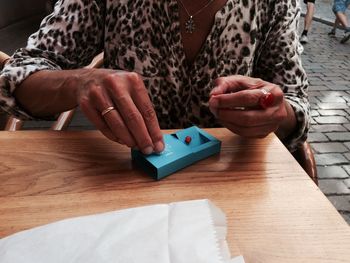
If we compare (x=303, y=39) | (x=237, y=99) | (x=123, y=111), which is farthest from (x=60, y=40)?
(x=303, y=39)

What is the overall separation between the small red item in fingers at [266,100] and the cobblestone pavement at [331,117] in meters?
1.52

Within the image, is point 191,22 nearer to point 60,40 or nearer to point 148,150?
point 60,40

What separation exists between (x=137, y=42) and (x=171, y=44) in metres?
0.10

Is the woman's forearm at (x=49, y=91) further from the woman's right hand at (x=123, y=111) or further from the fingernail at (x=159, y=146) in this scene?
the fingernail at (x=159, y=146)

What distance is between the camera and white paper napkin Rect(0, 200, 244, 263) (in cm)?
40

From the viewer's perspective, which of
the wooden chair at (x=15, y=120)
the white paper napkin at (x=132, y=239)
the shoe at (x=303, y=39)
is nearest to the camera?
the white paper napkin at (x=132, y=239)

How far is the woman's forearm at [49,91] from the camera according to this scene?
2.65ft

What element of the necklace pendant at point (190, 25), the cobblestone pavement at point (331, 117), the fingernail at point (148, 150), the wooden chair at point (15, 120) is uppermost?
the necklace pendant at point (190, 25)

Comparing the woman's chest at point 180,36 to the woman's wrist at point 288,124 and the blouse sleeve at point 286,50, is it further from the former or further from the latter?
the woman's wrist at point 288,124

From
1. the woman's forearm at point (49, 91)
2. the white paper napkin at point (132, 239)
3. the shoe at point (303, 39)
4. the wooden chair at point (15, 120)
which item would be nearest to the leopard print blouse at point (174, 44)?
the woman's forearm at point (49, 91)

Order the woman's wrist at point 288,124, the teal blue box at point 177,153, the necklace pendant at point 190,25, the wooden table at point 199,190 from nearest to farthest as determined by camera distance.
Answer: the wooden table at point 199,190 → the teal blue box at point 177,153 → the woman's wrist at point 288,124 → the necklace pendant at point 190,25

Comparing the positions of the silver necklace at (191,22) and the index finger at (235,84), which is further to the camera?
the silver necklace at (191,22)

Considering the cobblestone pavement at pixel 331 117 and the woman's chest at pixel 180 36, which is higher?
the woman's chest at pixel 180 36

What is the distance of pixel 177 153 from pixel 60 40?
1.84 feet
